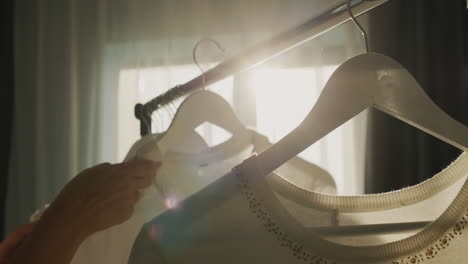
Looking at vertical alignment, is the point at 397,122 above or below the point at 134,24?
below

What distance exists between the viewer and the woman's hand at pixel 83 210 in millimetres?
442

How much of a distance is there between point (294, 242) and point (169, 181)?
0.97ft

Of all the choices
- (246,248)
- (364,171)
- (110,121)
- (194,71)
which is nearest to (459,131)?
(246,248)

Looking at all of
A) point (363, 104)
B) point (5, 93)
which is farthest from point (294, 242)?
point (5, 93)

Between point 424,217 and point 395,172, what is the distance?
0.76 meters

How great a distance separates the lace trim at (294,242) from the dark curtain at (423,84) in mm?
858

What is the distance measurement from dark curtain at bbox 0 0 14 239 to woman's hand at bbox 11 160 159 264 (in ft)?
3.54

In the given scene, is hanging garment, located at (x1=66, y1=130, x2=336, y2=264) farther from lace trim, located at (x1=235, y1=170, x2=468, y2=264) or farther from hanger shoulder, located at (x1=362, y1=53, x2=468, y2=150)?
hanger shoulder, located at (x1=362, y1=53, x2=468, y2=150)

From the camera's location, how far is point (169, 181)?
0.65m

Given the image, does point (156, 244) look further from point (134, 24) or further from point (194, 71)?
point (134, 24)

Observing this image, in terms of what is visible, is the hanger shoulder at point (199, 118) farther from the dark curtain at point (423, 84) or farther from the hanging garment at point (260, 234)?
the dark curtain at point (423, 84)

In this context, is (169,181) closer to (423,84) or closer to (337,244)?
(337,244)

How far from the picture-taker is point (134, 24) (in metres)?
1.44

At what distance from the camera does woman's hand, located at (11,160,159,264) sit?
1.45ft
